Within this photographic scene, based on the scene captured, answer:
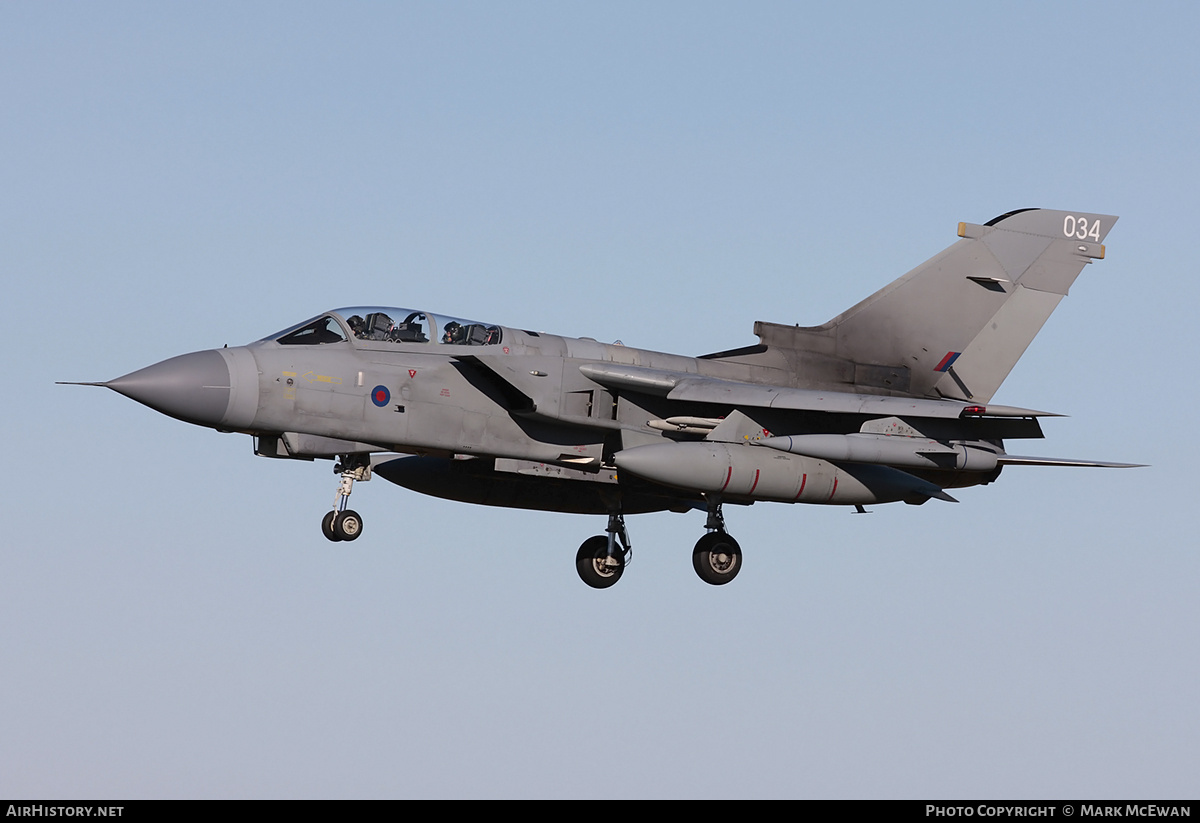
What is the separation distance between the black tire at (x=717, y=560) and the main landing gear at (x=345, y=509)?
4654 millimetres

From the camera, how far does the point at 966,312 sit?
73.5 feet

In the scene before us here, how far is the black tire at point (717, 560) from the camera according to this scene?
68.8ft

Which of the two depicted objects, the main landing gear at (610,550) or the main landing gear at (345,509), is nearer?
the main landing gear at (345,509)

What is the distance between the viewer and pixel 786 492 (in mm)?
19469

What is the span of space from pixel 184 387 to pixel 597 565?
6.87m

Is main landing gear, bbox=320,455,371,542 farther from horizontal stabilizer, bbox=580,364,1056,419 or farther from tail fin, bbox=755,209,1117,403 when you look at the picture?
tail fin, bbox=755,209,1117,403

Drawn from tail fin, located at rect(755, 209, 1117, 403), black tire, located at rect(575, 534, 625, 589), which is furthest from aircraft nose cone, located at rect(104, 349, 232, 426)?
tail fin, located at rect(755, 209, 1117, 403)

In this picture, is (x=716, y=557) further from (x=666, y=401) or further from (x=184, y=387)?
(x=184, y=387)

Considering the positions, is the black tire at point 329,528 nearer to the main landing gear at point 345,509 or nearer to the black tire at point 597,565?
the main landing gear at point 345,509

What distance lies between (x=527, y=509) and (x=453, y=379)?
12.0ft

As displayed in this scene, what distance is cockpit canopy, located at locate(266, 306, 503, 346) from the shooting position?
61.8 ft

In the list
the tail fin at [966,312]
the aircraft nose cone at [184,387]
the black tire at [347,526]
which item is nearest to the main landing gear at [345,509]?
the black tire at [347,526]

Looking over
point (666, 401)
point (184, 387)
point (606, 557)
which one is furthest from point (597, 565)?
point (184, 387)
